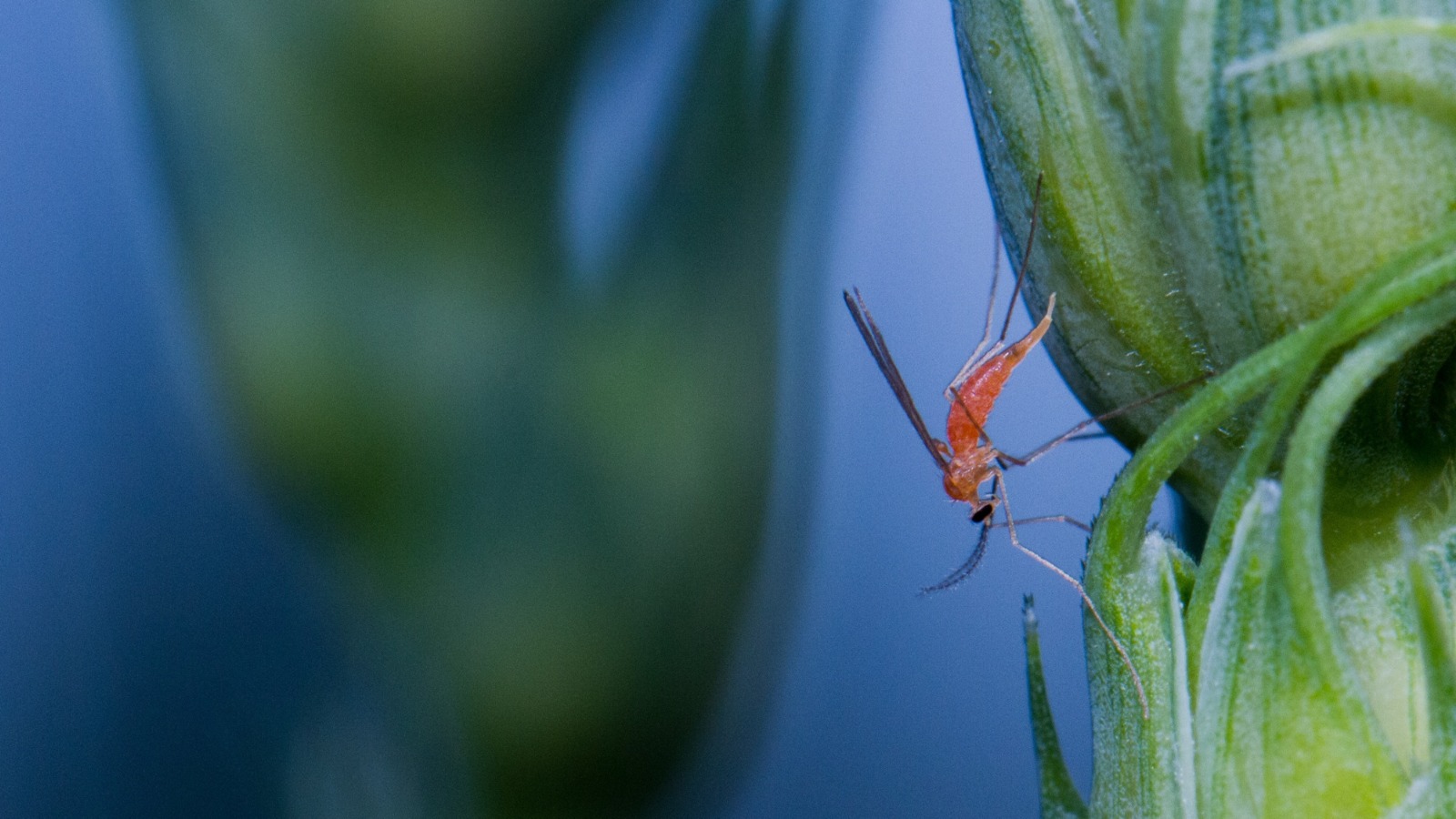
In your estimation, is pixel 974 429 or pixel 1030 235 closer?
pixel 1030 235

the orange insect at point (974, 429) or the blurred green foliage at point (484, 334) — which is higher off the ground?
the blurred green foliage at point (484, 334)

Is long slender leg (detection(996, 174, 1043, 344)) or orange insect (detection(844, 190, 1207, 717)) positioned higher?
long slender leg (detection(996, 174, 1043, 344))

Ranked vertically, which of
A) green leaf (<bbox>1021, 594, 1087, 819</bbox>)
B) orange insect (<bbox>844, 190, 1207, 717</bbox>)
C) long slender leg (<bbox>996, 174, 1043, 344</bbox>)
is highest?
long slender leg (<bbox>996, 174, 1043, 344</bbox>)

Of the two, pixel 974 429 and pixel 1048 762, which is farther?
pixel 974 429

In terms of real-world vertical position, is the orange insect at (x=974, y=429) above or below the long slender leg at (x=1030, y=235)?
below

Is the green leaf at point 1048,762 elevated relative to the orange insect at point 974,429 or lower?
lower

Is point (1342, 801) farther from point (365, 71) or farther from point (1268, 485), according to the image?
point (365, 71)

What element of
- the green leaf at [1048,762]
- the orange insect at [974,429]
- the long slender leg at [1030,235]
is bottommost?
the green leaf at [1048,762]

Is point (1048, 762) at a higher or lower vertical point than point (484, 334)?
lower
